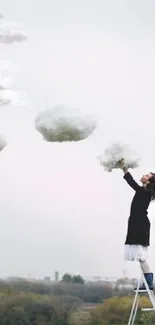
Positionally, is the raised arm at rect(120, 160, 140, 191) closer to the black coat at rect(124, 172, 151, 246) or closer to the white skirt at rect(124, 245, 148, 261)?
the black coat at rect(124, 172, 151, 246)

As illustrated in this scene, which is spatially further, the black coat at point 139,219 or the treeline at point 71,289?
the treeline at point 71,289

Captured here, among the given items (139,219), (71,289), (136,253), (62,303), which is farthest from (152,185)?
(71,289)

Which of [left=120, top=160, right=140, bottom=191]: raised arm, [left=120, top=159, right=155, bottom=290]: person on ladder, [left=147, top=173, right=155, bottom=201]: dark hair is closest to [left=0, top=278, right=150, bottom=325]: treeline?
[left=120, top=159, right=155, bottom=290]: person on ladder

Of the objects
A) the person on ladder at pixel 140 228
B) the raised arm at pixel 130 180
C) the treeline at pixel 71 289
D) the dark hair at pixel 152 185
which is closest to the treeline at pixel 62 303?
the treeline at pixel 71 289

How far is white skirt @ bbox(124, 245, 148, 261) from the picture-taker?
782 cm

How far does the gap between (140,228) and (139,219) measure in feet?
0.35

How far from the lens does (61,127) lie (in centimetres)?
862

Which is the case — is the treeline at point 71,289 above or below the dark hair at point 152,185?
below

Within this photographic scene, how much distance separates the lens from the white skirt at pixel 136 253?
7820 millimetres

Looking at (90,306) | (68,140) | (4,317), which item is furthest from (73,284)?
(68,140)

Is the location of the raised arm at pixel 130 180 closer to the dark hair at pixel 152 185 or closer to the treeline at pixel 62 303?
the dark hair at pixel 152 185

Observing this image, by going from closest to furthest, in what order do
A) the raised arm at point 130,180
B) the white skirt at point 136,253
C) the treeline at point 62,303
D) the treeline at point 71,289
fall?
the white skirt at point 136,253
the raised arm at point 130,180
the treeline at point 62,303
the treeline at point 71,289

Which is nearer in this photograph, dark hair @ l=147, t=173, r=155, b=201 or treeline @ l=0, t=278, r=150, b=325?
dark hair @ l=147, t=173, r=155, b=201

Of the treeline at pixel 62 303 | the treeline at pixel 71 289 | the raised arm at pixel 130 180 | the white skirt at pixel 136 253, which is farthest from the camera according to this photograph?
the treeline at pixel 71 289
